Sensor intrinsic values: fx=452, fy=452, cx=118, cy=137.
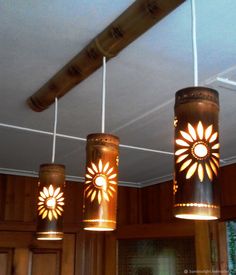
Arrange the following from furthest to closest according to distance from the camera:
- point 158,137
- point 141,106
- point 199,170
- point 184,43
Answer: point 158,137 < point 141,106 < point 184,43 < point 199,170

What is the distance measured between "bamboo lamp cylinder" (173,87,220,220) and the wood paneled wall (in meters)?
2.67

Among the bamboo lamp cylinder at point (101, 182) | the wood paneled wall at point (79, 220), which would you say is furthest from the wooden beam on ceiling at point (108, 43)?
the wood paneled wall at point (79, 220)

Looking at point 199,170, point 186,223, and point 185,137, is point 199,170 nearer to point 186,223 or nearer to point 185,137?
point 185,137

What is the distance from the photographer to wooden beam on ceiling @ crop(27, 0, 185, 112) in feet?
5.15

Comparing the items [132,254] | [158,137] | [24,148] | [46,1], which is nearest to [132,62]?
[46,1]

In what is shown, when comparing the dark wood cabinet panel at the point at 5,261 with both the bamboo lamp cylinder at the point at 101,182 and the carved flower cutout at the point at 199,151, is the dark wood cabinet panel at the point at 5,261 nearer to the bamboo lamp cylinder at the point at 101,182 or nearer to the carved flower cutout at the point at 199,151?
the bamboo lamp cylinder at the point at 101,182

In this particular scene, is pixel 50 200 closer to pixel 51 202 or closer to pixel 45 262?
pixel 51 202

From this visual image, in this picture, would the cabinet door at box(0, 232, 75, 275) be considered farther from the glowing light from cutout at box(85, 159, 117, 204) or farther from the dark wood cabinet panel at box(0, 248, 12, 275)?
the glowing light from cutout at box(85, 159, 117, 204)

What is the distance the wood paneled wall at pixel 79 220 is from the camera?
414cm

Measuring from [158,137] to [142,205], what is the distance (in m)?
1.86

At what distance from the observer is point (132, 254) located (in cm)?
430

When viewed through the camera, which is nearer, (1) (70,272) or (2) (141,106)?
(2) (141,106)

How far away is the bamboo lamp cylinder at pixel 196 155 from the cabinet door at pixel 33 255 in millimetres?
3199

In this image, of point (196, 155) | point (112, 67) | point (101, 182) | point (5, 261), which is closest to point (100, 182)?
point (101, 182)
